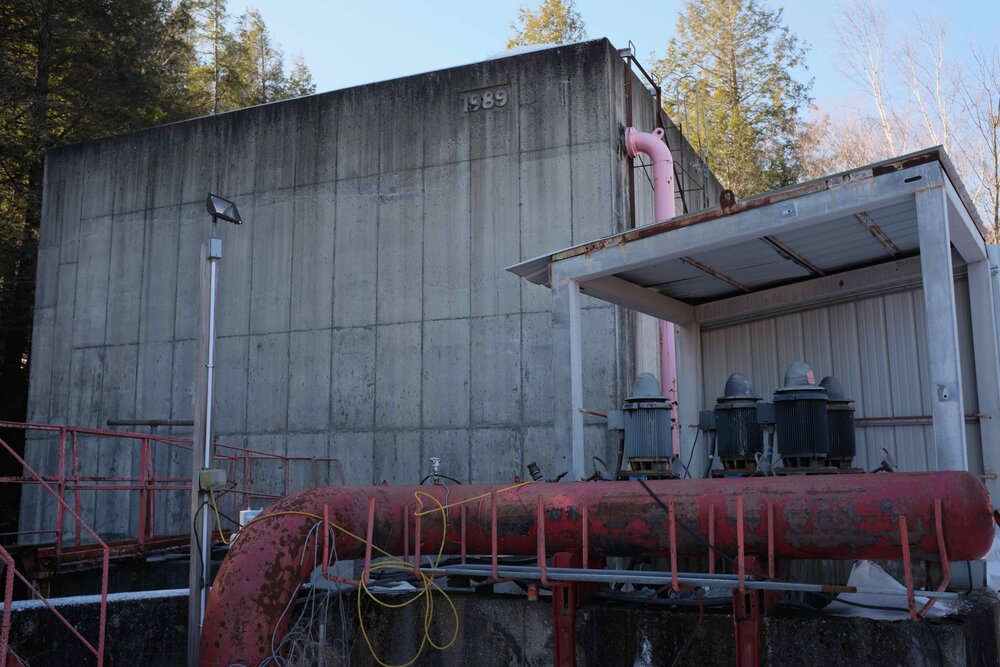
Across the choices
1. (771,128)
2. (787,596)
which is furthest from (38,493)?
(771,128)

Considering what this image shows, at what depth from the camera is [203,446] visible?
275 inches

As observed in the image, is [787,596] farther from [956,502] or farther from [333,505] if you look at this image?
[333,505]

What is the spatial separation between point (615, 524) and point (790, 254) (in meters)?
4.05

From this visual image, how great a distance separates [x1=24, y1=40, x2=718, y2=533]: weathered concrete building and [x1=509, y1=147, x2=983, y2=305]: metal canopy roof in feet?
8.85

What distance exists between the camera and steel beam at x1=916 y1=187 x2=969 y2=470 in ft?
20.4

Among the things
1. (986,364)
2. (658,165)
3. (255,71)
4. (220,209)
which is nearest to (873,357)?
(986,364)

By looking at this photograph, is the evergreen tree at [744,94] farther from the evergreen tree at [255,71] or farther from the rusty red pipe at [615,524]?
the rusty red pipe at [615,524]

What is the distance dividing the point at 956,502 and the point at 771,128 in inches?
1169

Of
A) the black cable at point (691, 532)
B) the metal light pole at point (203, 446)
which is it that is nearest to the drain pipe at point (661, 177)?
the black cable at point (691, 532)

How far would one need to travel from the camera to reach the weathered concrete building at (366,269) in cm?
1305

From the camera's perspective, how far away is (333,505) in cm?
665

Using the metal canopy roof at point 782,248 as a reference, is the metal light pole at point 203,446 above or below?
below

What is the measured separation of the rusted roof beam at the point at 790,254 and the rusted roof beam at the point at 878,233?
79 centimetres

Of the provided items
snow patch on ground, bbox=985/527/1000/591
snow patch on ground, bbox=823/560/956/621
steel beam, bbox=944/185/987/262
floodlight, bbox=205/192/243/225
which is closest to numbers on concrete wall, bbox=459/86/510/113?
floodlight, bbox=205/192/243/225
